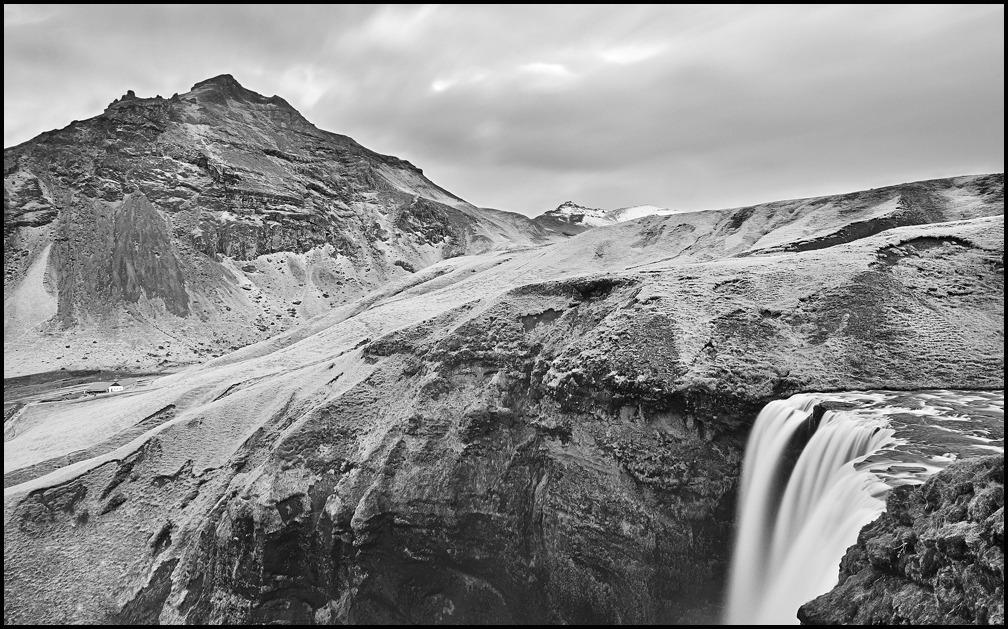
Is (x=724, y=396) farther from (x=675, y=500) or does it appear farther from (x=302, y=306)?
(x=302, y=306)

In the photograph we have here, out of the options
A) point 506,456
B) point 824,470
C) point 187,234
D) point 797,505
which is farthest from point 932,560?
point 187,234

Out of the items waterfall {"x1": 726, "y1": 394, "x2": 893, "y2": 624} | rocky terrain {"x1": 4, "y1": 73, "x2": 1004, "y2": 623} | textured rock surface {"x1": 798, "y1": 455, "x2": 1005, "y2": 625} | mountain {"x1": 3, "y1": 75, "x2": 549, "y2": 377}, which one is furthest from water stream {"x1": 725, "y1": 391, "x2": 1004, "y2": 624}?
mountain {"x1": 3, "y1": 75, "x2": 549, "y2": 377}

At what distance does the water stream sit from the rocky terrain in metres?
1.22

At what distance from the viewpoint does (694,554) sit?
17250 mm

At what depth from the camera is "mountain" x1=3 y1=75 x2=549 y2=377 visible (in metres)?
70.6

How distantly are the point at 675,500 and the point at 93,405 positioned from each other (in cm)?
4320

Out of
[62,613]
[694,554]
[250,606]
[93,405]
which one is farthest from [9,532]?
[694,554]

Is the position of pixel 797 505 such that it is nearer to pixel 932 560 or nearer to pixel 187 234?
pixel 932 560

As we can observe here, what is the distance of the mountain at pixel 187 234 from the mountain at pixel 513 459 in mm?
47480

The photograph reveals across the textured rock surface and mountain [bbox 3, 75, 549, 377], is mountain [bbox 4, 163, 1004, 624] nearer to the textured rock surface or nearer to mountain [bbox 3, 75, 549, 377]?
the textured rock surface

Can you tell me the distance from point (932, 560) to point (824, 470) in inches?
190

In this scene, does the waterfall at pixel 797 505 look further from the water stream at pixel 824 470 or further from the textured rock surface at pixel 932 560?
the textured rock surface at pixel 932 560

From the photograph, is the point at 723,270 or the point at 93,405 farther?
the point at 93,405

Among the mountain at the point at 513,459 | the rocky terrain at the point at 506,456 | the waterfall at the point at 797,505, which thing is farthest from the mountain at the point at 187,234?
the waterfall at the point at 797,505
